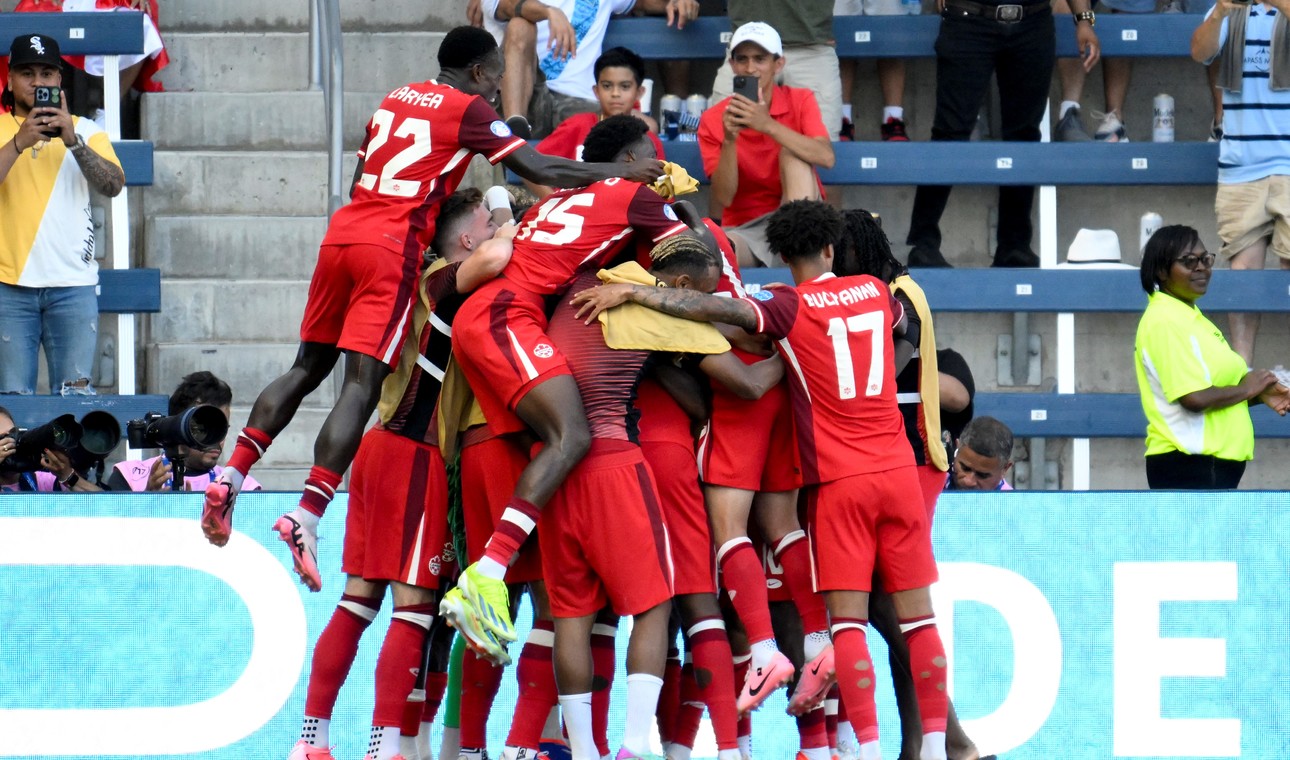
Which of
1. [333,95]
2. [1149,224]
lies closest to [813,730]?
[333,95]

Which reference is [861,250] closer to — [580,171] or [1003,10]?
[580,171]

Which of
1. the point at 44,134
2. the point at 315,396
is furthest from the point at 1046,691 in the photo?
the point at 44,134

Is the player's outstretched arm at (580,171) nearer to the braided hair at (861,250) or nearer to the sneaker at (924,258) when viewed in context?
the braided hair at (861,250)

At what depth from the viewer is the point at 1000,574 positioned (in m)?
7.83

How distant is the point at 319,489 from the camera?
21.6ft

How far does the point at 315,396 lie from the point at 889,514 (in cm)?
453

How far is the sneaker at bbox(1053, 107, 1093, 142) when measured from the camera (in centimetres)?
1085

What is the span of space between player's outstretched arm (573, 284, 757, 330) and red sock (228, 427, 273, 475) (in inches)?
52.4

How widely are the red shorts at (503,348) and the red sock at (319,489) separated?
65 cm

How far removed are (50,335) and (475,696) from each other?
4025 millimetres

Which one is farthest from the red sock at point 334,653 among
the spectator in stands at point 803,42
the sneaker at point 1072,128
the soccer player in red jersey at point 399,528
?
the sneaker at point 1072,128

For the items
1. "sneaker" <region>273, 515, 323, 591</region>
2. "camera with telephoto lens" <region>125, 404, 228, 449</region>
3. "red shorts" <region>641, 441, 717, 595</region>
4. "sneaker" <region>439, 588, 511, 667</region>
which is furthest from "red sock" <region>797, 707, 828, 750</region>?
"camera with telephoto lens" <region>125, 404, 228, 449</region>

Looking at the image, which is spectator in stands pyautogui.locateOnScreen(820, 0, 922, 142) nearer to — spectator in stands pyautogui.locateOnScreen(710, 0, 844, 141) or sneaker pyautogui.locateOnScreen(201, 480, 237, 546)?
spectator in stands pyautogui.locateOnScreen(710, 0, 844, 141)

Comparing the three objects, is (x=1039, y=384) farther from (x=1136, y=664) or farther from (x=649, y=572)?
(x=649, y=572)
